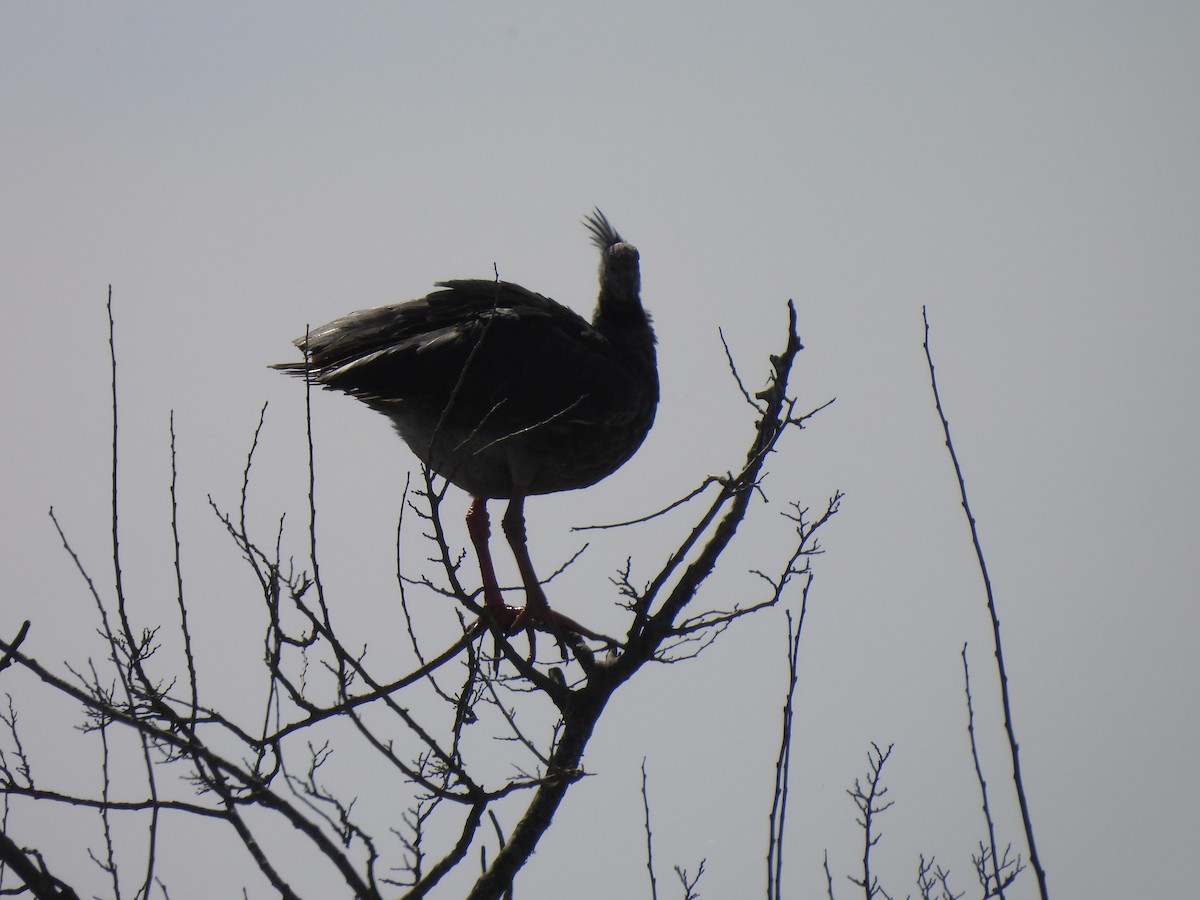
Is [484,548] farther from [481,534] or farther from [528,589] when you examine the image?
[528,589]

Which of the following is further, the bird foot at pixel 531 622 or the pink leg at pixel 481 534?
the pink leg at pixel 481 534

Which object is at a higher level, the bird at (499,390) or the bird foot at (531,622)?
the bird at (499,390)

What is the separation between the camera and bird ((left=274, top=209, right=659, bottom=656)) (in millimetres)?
4988

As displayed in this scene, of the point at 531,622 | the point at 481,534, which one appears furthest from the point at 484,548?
the point at 531,622

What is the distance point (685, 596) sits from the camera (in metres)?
4.16

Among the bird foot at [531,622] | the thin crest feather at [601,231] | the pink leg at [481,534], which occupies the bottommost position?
the bird foot at [531,622]

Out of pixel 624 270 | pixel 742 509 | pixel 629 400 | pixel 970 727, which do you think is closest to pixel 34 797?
pixel 970 727

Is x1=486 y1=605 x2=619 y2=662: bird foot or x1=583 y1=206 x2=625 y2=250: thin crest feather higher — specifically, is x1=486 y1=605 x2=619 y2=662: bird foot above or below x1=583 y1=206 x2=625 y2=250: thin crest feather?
below

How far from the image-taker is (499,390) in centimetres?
515

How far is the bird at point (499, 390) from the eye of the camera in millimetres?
4988

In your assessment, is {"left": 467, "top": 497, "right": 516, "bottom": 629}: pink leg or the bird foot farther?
{"left": 467, "top": 497, "right": 516, "bottom": 629}: pink leg

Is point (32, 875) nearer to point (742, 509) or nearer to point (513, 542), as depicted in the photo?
point (742, 509)

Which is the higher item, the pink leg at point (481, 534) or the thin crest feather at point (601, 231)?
the thin crest feather at point (601, 231)

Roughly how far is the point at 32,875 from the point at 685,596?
2470mm
